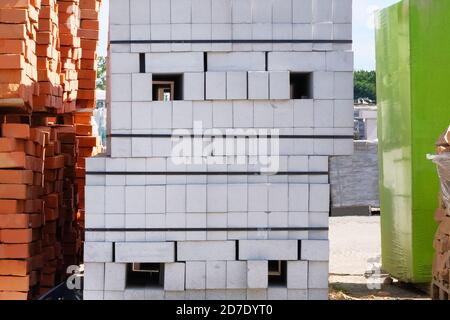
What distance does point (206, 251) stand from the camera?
599 centimetres

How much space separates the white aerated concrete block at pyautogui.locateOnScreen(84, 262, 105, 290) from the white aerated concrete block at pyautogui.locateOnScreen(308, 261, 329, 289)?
1.59 m

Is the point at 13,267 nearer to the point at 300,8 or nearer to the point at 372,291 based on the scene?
the point at 300,8

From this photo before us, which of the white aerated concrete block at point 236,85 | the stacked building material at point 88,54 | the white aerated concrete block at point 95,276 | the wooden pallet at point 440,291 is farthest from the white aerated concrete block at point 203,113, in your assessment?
the stacked building material at point 88,54

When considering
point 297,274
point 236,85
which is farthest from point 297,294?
point 236,85

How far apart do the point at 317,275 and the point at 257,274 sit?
479 mm

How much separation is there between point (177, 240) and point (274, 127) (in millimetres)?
1139

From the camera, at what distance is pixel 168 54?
238 inches

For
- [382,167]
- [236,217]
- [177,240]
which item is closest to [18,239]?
[177,240]

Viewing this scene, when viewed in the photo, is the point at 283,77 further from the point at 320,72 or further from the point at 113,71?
the point at 113,71

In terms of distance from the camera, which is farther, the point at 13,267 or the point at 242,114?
the point at 13,267

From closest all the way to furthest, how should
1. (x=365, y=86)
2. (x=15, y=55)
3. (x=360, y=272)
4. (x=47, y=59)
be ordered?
(x=15, y=55) → (x=47, y=59) → (x=360, y=272) → (x=365, y=86)

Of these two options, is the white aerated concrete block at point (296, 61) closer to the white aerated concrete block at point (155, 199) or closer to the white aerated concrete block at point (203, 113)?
the white aerated concrete block at point (203, 113)

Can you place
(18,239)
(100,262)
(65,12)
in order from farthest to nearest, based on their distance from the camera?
(65,12) < (18,239) < (100,262)

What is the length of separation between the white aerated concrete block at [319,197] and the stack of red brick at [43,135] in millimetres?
2414
